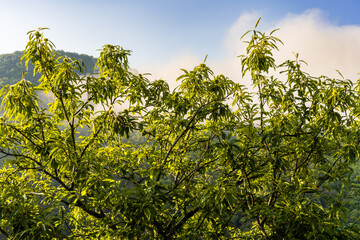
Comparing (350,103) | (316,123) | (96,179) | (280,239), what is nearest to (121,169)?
(96,179)

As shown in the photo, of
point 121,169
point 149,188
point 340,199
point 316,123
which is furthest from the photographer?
point 121,169

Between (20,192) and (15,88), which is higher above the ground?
(15,88)

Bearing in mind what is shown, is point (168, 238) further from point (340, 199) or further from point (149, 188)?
point (340, 199)

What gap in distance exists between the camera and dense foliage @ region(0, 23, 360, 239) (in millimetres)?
3346

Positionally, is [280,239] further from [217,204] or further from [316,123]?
[316,123]

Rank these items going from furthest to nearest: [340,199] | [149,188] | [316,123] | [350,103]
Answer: [316,123] < [350,103] < [340,199] < [149,188]

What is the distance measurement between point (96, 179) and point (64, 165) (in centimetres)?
54

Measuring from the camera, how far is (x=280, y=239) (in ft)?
13.0

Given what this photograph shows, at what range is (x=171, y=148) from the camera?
14.3 ft

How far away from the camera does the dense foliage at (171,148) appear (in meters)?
3.35

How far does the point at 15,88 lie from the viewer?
3.36m

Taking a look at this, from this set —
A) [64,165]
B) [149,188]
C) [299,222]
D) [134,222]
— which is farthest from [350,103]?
[64,165]

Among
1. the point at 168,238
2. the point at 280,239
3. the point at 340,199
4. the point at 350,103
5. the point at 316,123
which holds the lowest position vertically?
the point at 168,238

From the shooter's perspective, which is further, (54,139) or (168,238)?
(168,238)
